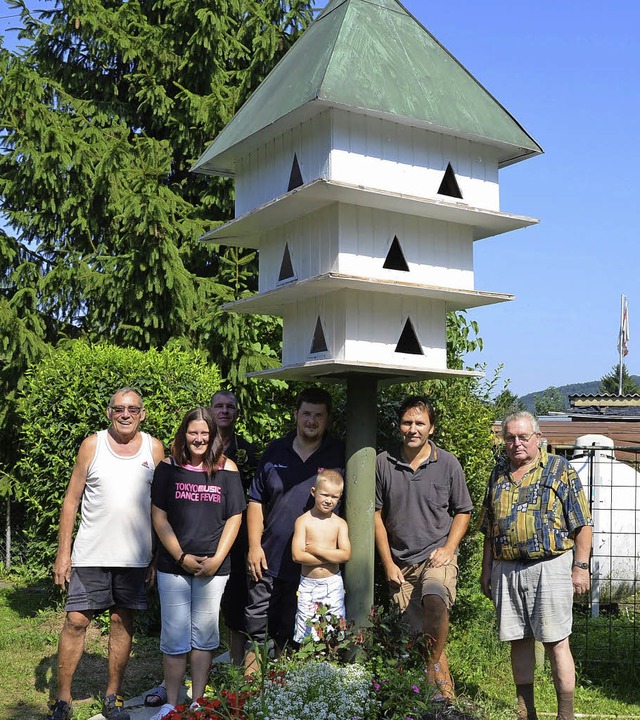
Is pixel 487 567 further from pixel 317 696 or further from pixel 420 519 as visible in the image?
pixel 317 696

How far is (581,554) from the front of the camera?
4520 mm

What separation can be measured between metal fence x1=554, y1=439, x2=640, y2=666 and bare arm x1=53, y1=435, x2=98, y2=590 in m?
3.56

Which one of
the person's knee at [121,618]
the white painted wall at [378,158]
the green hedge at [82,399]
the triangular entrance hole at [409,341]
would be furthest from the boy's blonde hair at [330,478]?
the green hedge at [82,399]

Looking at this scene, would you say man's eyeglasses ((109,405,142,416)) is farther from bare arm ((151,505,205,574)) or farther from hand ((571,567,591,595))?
hand ((571,567,591,595))

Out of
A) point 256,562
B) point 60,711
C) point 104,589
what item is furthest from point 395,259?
point 60,711

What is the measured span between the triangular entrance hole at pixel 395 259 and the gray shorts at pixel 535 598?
1839mm

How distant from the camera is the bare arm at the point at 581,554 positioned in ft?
14.8

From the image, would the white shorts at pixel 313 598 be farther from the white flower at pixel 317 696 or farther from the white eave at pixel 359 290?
the white eave at pixel 359 290

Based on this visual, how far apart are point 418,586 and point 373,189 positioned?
7.61 ft

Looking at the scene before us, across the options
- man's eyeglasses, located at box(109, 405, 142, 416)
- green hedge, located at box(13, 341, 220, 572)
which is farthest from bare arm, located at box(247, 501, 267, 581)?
green hedge, located at box(13, 341, 220, 572)

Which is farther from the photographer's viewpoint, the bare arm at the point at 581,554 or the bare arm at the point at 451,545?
the bare arm at the point at 451,545

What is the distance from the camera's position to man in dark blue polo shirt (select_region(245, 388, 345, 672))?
4.84 m

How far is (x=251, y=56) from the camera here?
40.8ft

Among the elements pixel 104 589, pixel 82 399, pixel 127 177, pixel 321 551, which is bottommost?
pixel 104 589
